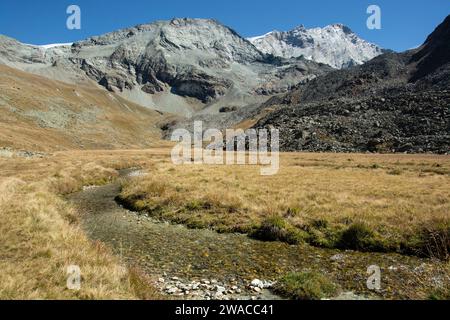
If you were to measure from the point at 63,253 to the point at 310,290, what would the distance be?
8.02 meters

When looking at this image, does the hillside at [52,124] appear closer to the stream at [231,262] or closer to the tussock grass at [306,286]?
the stream at [231,262]

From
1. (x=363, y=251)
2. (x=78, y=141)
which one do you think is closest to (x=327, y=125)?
(x=78, y=141)

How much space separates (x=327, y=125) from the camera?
107750mm

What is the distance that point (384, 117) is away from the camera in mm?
104438

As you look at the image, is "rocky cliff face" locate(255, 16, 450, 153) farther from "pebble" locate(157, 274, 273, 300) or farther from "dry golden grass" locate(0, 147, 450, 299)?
"pebble" locate(157, 274, 273, 300)

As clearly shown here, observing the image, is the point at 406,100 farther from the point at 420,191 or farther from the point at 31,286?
the point at 31,286

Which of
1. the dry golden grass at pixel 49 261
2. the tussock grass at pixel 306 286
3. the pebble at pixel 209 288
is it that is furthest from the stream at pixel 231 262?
the dry golden grass at pixel 49 261

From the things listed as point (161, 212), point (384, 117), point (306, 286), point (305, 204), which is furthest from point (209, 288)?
point (384, 117)

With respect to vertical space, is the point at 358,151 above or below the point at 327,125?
below

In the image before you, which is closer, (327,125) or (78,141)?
(327,125)

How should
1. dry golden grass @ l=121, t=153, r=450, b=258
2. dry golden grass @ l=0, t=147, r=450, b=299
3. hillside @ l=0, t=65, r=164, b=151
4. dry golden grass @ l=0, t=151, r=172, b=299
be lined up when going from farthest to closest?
hillside @ l=0, t=65, r=164, b=151
dry golden grass @ l=121, t=153, r=450, b=258
dry golden grass @ l=0, t=147, r=450, b=299
dry golden grass @ l=0, t=151, r=172, b=299

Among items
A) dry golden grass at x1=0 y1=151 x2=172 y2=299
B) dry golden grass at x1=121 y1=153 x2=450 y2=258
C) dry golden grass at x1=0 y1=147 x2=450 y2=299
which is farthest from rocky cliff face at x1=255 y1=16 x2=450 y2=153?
dry golden grass at x1=0 y1=151 x2=172 y2=299

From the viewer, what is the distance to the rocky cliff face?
89312 millimetres

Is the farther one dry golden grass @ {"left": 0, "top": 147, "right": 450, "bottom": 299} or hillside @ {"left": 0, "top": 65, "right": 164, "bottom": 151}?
hillside @ {"left": 0, "top": 65, "right": 164, "bottom": 151}
